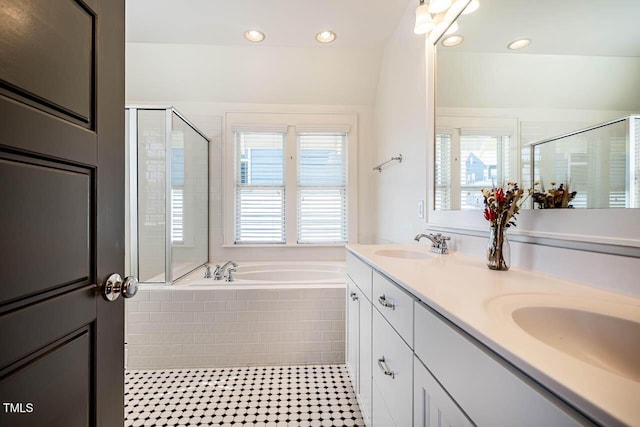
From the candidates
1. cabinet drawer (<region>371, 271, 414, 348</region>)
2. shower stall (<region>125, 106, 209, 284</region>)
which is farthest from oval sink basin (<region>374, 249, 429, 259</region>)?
shower stall (<region>125, 106, 209, 284</region>)

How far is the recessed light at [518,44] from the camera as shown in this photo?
1.01m

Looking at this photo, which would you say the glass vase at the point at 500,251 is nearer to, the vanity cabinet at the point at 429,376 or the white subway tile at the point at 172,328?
the vanity cabinet at the point at 429,376

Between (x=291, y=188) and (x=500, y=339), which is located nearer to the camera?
(x=500, y=339)

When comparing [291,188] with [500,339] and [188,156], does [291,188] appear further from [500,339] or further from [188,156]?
[500,339]

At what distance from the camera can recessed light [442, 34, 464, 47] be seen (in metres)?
1.46

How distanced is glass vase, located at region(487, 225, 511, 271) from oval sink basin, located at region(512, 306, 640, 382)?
0.41 m

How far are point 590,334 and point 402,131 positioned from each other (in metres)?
1.83

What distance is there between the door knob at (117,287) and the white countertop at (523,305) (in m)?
0.81

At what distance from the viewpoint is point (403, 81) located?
2.18 metres

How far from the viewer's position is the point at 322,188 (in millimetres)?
3100

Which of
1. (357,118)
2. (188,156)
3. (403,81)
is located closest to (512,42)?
(403,81)

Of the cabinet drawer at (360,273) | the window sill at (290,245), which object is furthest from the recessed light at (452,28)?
the window sill at (290,245)

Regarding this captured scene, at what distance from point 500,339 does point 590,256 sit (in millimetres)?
624

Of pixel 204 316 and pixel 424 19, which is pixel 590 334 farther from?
pixel 204 316
